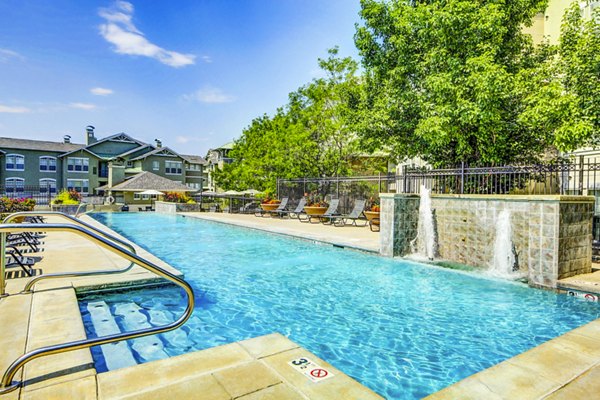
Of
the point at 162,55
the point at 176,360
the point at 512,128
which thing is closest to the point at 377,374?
the point at 176,360

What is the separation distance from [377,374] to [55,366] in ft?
8.74

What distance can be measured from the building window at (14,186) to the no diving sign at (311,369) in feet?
147

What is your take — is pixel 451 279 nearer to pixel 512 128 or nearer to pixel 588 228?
pixel 588 228

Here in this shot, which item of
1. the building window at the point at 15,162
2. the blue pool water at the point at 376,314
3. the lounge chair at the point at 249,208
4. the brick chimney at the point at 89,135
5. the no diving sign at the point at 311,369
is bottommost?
the blue pool water at the point at 376,314

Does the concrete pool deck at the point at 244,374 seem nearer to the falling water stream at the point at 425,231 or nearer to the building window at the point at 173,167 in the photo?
the falling water stream at the point at 425,231

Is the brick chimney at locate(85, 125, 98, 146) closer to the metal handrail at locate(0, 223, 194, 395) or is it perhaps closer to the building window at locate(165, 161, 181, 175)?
the building window at locate(165, 161, 181, 175)

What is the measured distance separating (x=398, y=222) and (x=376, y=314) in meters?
3.98

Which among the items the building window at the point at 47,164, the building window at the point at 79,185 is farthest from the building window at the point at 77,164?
the building window at the point at 47,164

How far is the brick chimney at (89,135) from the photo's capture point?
45.7 meters

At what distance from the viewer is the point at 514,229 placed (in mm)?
6688

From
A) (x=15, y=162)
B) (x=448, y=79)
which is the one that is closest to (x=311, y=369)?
(x=448, y=79)

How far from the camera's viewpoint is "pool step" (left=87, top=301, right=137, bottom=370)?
134 inches

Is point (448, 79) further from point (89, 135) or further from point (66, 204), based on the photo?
point (89, 135)

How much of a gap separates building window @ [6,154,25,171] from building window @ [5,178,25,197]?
1.27m
